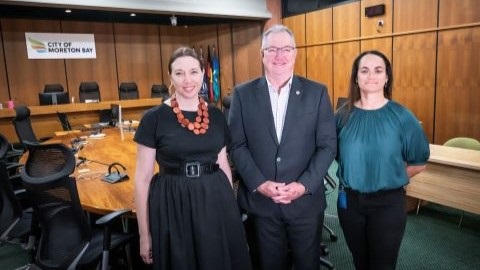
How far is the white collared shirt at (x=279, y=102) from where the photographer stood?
1828mm

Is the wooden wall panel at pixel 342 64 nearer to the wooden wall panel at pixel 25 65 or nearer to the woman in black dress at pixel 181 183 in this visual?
the woman in black dress at pixel 181 183

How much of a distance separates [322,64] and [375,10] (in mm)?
1612

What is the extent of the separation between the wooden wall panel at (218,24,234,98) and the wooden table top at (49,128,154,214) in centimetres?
509

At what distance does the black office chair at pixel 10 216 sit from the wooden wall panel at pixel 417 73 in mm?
5672

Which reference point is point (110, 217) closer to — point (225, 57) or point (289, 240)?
point (289, 240)

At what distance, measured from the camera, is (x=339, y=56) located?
23.9 ft

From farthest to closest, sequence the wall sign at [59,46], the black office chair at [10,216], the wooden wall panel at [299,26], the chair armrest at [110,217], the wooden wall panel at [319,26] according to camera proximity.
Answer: the wall sign at [59,46]
the wooden wall panel at [299,26]
the wooden wall panel at [319,26]
the black office chair at [10,216]
the chair armrest at [110,217]

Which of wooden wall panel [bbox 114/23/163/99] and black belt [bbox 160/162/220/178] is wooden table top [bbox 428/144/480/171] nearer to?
black belt [bbox 160/162/220/178]

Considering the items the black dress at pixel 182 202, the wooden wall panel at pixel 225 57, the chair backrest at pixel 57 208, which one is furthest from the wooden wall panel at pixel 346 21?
the chair backrest at pixel 57 208

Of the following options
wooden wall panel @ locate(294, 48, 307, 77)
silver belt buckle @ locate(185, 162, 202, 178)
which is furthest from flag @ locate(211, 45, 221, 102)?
silver belt buckle @ locate(185, 162, 202, 178)

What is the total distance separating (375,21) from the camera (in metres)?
6.46

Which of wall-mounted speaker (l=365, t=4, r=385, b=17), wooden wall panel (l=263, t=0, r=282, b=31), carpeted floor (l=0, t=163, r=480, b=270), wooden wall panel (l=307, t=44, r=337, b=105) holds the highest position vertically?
wooden wall panel (l=263, t=0, r=282, b=31)

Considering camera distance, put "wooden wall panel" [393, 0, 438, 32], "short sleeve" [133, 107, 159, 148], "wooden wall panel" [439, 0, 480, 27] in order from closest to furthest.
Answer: "short sleeve" [133, 107, 159, 148] → "wooden wall panel" [439, 0, 480, 27] → "wooden wall panel" [393, 0, 438, 32]

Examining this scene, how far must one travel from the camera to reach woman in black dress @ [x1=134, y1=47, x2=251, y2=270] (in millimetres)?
1635
